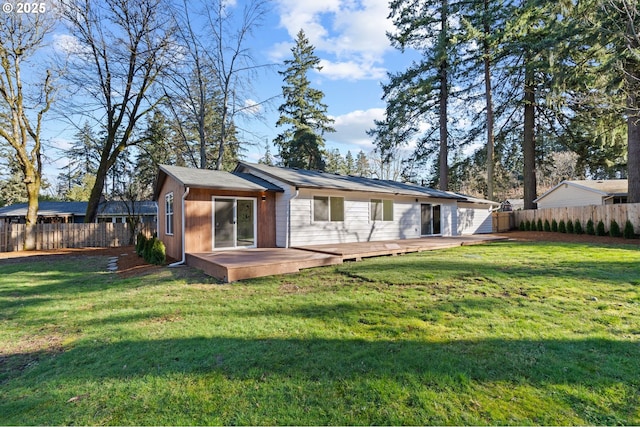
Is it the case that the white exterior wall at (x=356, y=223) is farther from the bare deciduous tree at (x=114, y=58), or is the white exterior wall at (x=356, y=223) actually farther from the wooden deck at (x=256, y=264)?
the bare deciduous tree at (x=114, y=58)

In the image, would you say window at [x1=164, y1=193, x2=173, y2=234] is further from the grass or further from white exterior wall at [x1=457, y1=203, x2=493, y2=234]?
white exterior wall at [x1=457, y1=203, x2=493, y2=234]

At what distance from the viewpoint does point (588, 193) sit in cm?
2002

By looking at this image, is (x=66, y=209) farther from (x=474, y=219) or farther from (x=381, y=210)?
(x=474, y=219)

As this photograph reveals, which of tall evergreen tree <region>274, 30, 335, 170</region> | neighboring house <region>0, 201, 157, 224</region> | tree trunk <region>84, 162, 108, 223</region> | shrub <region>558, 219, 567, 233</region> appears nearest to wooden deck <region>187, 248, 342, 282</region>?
tree trunk <region>84, 162, 108, 223</region>

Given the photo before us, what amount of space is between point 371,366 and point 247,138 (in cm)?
1802

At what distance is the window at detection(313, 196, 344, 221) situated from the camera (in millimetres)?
10047

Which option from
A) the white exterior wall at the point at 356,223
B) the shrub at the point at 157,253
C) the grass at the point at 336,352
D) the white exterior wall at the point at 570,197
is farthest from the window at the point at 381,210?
the white exterior wall at the point at 570,197

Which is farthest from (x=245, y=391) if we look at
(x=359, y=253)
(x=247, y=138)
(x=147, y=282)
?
(x=247, y=138)

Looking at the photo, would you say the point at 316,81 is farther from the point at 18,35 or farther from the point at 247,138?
the point at 18,35

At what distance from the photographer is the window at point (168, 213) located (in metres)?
9.93

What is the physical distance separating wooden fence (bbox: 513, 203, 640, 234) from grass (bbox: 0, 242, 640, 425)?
27.8 ft

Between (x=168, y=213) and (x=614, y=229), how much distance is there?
17.0m

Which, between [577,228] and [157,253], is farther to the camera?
[577,228]

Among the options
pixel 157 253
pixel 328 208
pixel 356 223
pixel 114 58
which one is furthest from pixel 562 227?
pixel 114 58
